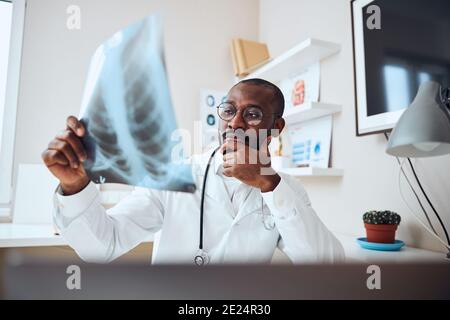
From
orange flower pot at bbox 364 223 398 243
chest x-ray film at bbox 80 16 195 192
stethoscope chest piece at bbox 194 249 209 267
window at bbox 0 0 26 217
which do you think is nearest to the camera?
chest x-ray film at bbox 80 16 195 192

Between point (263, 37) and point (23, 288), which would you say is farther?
point (263, 37)

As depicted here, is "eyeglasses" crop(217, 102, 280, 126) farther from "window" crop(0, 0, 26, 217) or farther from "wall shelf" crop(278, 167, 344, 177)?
"window" crop(0, 0, 26, 217)

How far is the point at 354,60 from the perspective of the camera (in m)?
0.75

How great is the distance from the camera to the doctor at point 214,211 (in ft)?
1.22

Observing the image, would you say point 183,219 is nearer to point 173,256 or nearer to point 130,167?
point 173,256

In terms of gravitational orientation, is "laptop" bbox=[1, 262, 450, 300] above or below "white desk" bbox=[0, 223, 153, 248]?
below

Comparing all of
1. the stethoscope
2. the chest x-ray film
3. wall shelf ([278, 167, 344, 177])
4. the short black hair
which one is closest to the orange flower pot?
wall shelf ([278, 167, 344, 177])

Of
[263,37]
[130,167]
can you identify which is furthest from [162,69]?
[263,37]

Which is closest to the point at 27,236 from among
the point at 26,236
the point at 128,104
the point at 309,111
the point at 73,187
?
the point at 26,236

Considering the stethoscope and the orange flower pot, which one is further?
the orange flower pot

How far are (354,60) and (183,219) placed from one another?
569 mm

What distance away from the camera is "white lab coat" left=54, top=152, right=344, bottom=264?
0.42m

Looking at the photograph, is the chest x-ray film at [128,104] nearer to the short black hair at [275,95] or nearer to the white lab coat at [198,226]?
the white lab coat at [198,226]

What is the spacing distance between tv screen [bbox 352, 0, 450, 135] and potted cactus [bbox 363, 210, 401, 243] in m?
0.19
